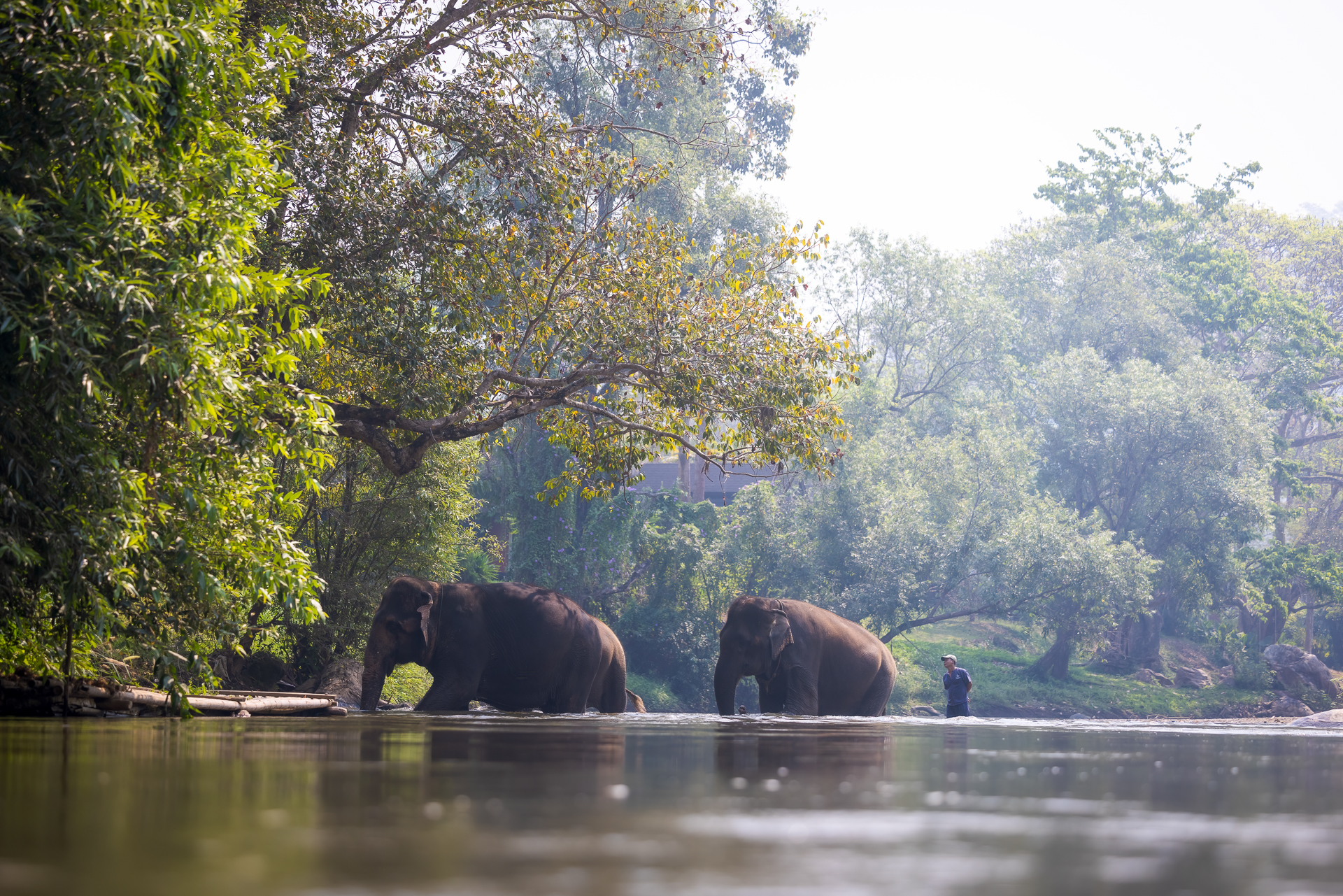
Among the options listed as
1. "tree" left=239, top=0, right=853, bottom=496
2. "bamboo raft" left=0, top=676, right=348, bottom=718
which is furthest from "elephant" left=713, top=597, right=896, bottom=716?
"bamboo raft" left=0, top=676, right=348, bottom=718

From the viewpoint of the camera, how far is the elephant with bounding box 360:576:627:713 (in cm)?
1705

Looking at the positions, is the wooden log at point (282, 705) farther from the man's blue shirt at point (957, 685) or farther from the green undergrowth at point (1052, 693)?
the green undergrowth at point (1052, 693)

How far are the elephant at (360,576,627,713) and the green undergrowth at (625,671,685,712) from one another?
416 inches

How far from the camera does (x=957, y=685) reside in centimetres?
1931

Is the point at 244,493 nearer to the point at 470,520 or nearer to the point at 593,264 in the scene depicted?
the point at 593,264

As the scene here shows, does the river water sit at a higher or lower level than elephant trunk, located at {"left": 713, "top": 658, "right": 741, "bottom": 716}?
higher

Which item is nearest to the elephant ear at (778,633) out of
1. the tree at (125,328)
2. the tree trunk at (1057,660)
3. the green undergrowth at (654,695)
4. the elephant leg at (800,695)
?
the elephant leg at (800,695)

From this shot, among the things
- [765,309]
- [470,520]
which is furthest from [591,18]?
[470,520]

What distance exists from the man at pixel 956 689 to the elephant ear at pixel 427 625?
751cm

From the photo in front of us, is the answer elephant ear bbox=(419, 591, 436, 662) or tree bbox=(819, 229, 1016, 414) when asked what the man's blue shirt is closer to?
elephant ear bbox=(419, 591, 436, 662)

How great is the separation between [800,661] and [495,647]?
491 cm

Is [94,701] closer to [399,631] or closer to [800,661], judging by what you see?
[399,631]

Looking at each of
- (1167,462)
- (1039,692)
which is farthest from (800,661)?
(1167,462)

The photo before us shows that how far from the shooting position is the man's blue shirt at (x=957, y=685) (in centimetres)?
1906
